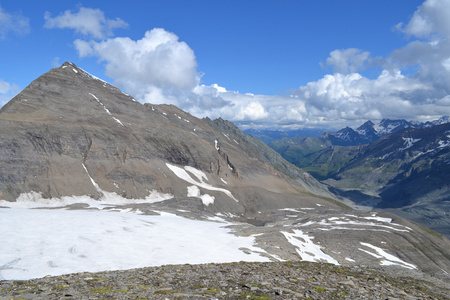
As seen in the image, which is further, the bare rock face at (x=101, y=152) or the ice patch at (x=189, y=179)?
the ice patch at (x=189, y=179)

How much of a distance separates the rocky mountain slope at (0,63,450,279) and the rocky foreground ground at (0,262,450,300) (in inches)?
302

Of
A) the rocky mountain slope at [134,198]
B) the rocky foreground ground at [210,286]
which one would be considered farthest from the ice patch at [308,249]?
the rocky foreground ground at [210,286]

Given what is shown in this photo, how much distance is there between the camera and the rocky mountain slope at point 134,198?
32344 mm

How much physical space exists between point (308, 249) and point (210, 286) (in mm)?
36722

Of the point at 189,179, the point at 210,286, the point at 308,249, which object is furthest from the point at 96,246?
the point at 189,179

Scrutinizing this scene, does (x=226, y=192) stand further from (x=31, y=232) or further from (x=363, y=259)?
(x=31, y=232)

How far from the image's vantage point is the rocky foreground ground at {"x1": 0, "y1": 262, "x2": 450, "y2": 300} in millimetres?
12891

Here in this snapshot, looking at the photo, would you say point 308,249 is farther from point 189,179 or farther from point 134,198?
point 189,179

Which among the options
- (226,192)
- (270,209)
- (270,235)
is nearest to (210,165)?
(226,192)

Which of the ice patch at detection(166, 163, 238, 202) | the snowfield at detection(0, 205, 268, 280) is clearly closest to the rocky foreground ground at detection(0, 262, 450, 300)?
the snowfield at detection(0, 205, 268, 280)

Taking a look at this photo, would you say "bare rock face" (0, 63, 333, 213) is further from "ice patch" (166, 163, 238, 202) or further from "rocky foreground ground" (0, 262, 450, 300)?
"rocky foreground ground" (0, 262, 450, 300)

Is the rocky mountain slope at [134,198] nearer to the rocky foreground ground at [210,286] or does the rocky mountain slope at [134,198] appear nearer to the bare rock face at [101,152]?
the bare rock face at [101,152]

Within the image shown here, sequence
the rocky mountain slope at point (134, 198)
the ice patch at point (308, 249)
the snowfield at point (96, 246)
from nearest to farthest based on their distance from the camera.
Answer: the snowfield at point (96, 246) → the rocky mountain slope at point (134, 198) → the ice patch at point (308, 249)

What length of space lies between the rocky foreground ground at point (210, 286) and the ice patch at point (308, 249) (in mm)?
25582
